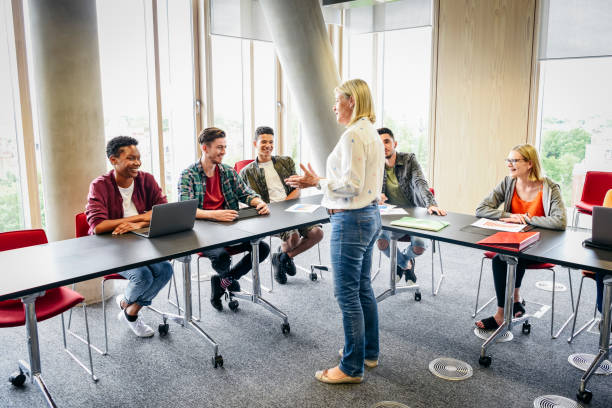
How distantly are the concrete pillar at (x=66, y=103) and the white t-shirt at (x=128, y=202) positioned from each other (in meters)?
0.72

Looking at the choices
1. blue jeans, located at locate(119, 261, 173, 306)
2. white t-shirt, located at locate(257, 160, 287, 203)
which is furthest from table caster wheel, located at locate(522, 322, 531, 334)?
blue jeans, located at locate(119, 261, 173, 306)

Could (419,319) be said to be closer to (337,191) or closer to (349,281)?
(349,281)

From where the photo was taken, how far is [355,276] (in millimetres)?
2562

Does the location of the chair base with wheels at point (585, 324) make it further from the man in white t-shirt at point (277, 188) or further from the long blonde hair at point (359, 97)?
the man in white t-shirt at point (277, 188)

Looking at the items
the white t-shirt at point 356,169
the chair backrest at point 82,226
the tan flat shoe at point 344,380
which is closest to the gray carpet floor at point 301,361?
the tan flat shoe at point 344,380

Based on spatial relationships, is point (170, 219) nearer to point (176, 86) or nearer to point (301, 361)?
point (301, 361)

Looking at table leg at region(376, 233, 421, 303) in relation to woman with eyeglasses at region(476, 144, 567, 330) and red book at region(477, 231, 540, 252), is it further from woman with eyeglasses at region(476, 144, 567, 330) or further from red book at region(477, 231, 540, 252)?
red book at region(477, 231, 540, 252)

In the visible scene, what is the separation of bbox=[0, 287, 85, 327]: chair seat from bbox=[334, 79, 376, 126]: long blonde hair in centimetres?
182

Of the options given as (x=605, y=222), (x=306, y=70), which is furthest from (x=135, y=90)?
(x=605, y=222)

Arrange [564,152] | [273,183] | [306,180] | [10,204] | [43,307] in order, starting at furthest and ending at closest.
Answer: [564,152]
[273,183]
[10,204]
[306,180]
[43,307]

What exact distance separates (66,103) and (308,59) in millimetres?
2688

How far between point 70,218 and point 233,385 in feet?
6.53

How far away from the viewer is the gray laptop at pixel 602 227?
265 centimetres

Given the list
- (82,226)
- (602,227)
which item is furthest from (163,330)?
(602,227)
